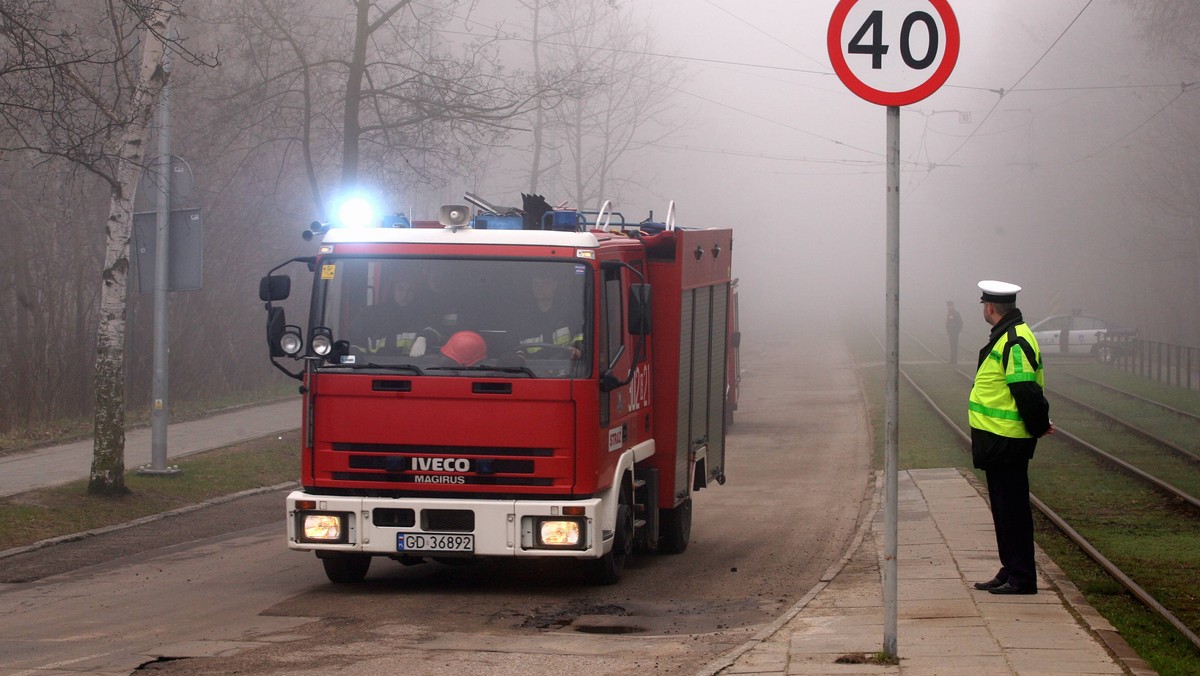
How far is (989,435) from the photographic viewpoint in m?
8.62

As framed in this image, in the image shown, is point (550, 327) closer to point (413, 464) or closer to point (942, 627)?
point (413, 464)

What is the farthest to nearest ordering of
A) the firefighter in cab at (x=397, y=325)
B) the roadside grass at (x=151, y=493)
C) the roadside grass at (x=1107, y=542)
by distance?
the roadside grass at (x=151, y=493) < the firefighter in cab at (x=397, y=325) < the roadside grass at (x=1107, y=542)

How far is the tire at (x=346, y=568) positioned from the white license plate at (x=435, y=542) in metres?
0.81

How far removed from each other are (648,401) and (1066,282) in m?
63.6

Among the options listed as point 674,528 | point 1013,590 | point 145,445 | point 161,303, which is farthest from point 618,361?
point 145,445

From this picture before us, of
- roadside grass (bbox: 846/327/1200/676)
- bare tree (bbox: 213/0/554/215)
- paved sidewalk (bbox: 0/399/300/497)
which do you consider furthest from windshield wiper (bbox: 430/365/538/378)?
bare tree (bbox: 213/0/554/215)

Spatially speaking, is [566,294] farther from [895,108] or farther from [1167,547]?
[1167,547]

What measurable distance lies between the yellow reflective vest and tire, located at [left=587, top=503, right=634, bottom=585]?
269 cm

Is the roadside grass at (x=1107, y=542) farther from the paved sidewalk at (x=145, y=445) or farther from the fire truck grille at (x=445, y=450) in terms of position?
the paved sidewalk at (x=145, y=445)

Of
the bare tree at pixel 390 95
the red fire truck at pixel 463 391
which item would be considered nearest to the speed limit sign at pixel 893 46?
the red fire truck at pixel 463 391

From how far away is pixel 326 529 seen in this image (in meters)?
9.16

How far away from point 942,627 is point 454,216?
422cm

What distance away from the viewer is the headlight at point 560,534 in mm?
8938

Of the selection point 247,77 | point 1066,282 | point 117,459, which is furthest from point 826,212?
point 117,459
